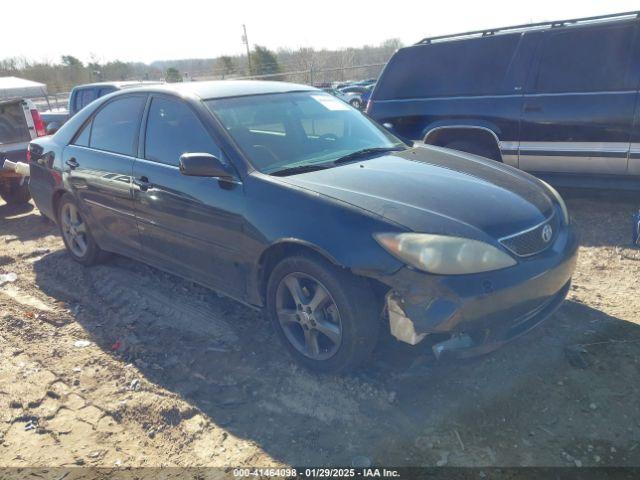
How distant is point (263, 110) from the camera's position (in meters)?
4.01

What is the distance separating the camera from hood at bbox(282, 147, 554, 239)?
9.42 ft

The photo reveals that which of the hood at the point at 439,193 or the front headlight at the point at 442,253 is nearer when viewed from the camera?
the front headlight at the point at 442,253

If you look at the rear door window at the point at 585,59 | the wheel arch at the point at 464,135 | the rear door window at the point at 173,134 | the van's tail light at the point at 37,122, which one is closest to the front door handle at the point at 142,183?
the rear door window at the point at 173,134

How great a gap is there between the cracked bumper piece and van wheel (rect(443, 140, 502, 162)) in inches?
141

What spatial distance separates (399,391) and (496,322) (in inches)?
26.7

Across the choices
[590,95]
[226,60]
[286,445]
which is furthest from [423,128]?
[226,60]

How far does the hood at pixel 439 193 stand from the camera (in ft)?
9.42

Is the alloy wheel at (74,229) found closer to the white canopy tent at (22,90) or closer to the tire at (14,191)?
the tire at (14,191)

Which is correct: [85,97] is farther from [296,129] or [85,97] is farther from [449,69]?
[296,129]

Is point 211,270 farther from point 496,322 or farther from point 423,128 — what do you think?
point 423,128

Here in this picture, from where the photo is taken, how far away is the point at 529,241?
2.97 meters

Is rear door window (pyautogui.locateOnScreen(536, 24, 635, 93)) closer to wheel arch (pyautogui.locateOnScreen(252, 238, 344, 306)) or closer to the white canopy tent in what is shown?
wheel arch (pyautogui.locateOnScreen(252, 238, 344, 306))

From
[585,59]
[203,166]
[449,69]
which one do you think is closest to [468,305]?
[203,166]

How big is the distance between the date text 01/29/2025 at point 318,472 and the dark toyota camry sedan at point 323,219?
25.5 inches
